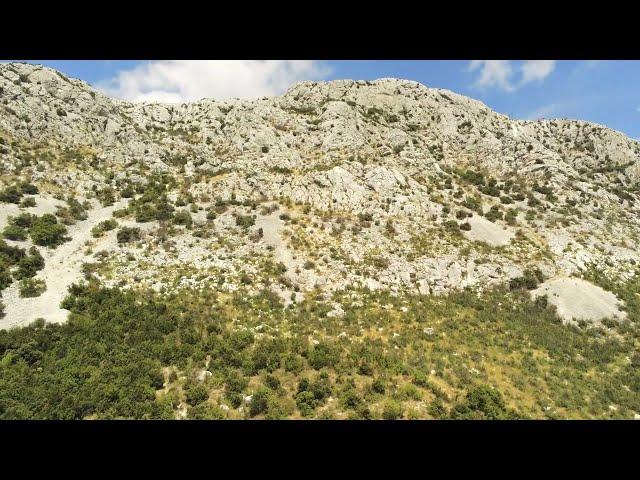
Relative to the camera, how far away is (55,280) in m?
34.5

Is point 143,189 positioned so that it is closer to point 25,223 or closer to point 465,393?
point 25,223

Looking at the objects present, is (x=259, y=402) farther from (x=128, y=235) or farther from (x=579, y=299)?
(x=579, y=299)

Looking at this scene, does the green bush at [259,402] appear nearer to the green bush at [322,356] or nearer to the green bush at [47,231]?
the green bush at [322,356]

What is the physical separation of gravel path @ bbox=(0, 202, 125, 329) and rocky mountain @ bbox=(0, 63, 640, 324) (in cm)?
35

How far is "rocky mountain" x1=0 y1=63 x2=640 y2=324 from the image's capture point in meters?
41.9

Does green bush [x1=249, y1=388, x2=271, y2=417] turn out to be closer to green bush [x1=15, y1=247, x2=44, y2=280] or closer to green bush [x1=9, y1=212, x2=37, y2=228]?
green bush [x1=15, y1=247, x2=44, y2=280]

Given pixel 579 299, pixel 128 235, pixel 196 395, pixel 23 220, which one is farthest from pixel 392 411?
pixel 23 220

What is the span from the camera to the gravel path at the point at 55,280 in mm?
29578

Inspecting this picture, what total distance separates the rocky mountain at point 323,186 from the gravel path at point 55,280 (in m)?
0.35

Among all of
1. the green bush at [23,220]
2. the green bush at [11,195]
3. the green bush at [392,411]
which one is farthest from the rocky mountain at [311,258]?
the green bush at [392,411]

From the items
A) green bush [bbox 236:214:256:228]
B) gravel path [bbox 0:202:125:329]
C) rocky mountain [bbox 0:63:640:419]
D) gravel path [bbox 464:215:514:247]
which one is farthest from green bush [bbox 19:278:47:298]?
gravel path [bbox 464:215:514:247]

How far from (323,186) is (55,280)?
111 ft

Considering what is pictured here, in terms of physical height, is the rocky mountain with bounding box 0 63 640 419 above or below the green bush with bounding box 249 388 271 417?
above
